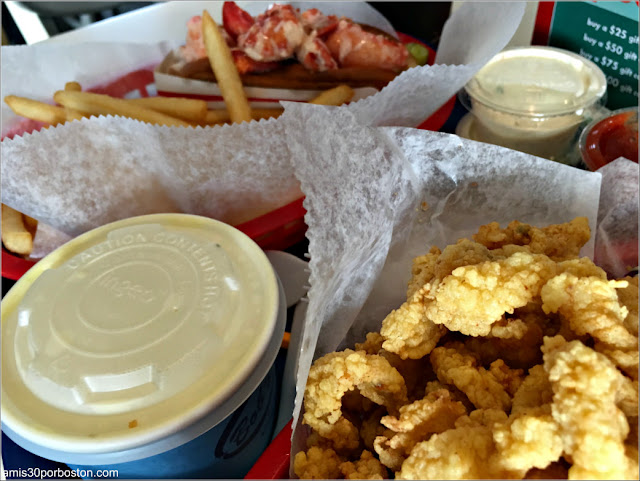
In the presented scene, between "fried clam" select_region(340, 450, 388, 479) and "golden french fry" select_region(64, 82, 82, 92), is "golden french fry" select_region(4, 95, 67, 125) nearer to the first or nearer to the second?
"golden french fry" select_region(64, 82, 82, 92)

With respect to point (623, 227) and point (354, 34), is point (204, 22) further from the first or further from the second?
point (623, 227)

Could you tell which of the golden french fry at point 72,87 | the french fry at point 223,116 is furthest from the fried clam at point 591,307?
the golden french fry at point 72,87

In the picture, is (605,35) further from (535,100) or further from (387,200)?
(387,200)

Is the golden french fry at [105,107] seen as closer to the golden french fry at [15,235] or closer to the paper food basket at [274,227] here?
the paper food basket at [274,227]

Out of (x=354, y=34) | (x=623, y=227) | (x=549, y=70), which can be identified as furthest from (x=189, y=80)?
(x=623, y=227)

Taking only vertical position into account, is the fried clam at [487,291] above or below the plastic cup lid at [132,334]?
above

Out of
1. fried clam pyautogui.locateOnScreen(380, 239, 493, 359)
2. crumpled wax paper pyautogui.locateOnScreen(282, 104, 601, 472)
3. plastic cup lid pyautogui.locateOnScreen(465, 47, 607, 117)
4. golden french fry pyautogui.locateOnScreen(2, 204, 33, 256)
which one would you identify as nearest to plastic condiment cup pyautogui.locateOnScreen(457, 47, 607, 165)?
plastic cup lid pyautogui.locateOnScreen(465, 47, 607, 117)

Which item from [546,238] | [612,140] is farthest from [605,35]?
[546,238]
